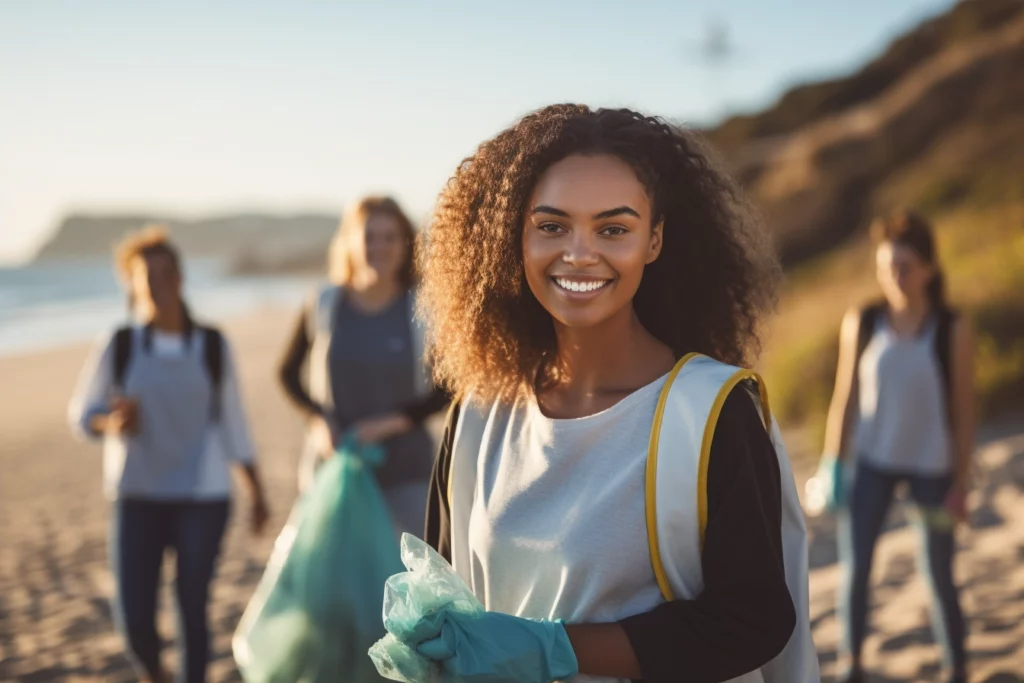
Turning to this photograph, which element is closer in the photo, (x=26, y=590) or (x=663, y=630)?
(x=663, y=630)

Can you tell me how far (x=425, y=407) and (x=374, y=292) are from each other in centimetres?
53

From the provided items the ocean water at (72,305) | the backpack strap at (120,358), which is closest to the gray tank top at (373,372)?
the backpack strap at (120,358)

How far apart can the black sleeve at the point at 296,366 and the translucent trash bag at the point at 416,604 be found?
2.42 m

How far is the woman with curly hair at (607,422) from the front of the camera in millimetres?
1567

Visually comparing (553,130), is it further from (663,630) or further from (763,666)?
(763,666)

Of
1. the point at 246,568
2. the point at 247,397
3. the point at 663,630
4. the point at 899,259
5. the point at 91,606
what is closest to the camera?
the point at 663,630

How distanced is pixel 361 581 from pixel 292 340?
1.28 m

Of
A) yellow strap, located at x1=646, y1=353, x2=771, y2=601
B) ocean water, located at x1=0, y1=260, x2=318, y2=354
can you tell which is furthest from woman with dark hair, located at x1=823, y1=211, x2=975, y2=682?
ocean water, located at x1=0, y1=260, x2=318, y2=354

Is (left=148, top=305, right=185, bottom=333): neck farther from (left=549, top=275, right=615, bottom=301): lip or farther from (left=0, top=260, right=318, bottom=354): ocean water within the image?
(left=0, top=260, right=318, bottom=354): ocean water

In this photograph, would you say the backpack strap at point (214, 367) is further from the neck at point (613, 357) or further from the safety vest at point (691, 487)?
the safety vest at point (691, 487)

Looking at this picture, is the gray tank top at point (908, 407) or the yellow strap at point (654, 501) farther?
the gray tank top at point (908, 407)

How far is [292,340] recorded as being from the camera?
4133 millimetres

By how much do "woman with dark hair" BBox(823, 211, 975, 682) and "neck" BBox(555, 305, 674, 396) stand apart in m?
2.54

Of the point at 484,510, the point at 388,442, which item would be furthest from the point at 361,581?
the point at 484,510
